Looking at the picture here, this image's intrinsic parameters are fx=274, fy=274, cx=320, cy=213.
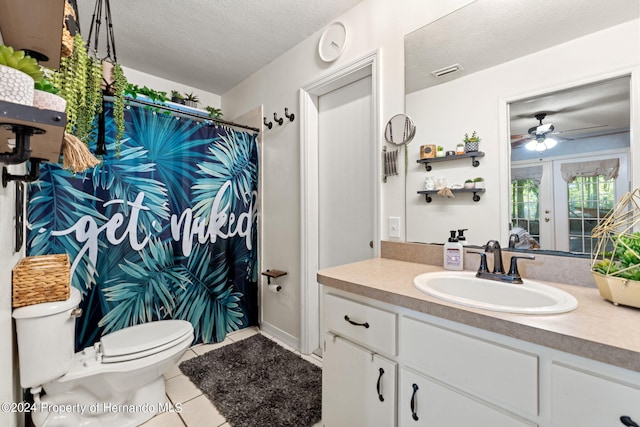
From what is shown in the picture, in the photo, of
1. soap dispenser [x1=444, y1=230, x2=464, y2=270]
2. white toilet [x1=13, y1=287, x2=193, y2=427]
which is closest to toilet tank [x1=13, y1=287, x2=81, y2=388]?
white toilet [x1=13, y1=287, x2=193, y2=427]

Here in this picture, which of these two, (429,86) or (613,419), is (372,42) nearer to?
(429,86)

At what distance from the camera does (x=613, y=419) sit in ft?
1.98

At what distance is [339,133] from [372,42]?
626mm

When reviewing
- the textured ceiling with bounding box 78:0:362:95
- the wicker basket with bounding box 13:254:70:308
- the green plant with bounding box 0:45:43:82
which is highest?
the textured ceiling with bounding box 78:0:362:95

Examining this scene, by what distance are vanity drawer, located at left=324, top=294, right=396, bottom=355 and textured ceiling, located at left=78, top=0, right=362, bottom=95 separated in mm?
1833

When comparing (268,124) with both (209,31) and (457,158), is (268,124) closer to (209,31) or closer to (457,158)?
(209,31)

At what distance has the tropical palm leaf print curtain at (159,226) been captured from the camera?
1.72 metres

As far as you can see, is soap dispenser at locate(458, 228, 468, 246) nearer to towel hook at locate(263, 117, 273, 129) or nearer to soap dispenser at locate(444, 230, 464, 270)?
soap dispenser at locate(444, 230, 464, 270)

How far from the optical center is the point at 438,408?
0.87 metres

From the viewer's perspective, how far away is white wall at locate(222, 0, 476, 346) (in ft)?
5.17

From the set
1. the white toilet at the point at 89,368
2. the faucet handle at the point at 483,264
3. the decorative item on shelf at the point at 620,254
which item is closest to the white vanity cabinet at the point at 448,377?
the decorative item on shelf at the point at 620,254

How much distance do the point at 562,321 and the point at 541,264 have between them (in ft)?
1.66

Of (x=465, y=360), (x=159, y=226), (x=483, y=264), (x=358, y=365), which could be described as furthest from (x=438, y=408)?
→ (x=159, y=226)

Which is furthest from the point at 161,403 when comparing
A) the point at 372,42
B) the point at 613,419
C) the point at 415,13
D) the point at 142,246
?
the point at 415,13
